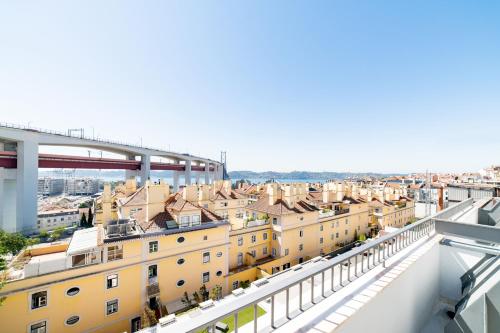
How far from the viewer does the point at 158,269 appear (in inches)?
450

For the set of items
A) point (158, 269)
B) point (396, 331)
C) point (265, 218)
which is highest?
point (396, 331)

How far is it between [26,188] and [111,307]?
1791 centimetres

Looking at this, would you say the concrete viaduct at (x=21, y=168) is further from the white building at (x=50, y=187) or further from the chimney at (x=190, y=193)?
the white building at (x=50, y=187)

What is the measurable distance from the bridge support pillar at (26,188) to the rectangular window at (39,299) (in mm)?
16369

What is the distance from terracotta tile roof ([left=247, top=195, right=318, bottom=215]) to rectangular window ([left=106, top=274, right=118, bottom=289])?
10950 mm

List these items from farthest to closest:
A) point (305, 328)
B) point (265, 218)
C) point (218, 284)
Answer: point (265, 218) → point (218, 284) → point (305, 328)

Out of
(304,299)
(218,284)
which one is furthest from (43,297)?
(304,299)

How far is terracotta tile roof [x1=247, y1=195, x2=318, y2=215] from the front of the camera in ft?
56.4

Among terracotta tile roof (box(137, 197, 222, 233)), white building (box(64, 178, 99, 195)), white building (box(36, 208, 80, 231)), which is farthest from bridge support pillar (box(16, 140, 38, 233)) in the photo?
white building (box(64, 178, 99, 195))

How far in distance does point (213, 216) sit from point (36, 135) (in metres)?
21.5

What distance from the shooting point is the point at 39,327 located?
8.62 meters

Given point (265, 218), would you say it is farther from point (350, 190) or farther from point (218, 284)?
point (350, 190)

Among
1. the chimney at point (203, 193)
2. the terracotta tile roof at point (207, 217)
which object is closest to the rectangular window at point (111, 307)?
the terracotta tile roof at point (207, 217)

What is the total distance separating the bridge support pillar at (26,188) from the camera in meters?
19.5
